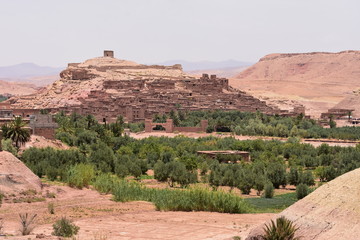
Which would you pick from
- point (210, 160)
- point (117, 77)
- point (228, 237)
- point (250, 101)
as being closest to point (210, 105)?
point (250, 101)

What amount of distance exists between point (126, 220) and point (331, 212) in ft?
23.2

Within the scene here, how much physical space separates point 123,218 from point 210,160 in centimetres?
2453

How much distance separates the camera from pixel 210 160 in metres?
45.2

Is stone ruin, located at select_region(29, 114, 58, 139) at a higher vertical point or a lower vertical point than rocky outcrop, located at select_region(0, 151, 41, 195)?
lower

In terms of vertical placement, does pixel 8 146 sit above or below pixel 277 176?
above

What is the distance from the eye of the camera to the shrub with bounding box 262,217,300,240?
14812mm

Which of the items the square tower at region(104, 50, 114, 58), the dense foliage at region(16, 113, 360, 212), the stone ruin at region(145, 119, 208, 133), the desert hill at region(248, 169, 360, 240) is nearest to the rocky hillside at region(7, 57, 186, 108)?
the square tower at region(104, 50, 114, 58)

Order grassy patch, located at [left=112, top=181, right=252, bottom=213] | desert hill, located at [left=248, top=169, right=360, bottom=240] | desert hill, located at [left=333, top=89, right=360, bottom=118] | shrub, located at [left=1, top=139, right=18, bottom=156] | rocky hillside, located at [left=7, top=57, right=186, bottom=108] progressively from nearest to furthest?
1. desert hill, located at [left=248, top=169, right=360, bottom=240]
2. grassy patch, located at [left=112, top=181, right=252, bottom=213]
3. shrub, located at [left=1, top=139, right=18, bottom=156]
4. rocky hillside, located at [left=7, top=57, right=186, bottom=108]
5. desert hill, located at [left=333, top=89, right=360, bottom=118]

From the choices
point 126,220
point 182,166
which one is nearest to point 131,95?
point 182,166

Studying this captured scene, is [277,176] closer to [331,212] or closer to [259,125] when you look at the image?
[331,212]

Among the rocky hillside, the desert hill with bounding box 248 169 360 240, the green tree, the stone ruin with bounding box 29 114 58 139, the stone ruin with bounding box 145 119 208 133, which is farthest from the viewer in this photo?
the rocky hillside

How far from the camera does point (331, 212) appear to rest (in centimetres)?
1533

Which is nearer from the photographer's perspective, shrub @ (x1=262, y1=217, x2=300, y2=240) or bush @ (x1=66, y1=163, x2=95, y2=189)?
shrub @ (x1=262, y1=217, x2=300, y2=240)

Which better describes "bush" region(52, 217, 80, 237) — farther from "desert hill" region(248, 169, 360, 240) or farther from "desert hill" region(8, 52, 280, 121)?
"desert hill" region(8, 52, 280, 121)
